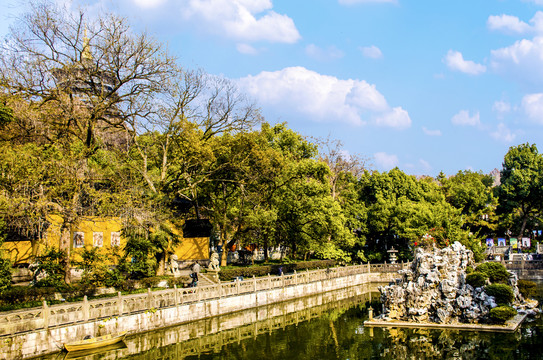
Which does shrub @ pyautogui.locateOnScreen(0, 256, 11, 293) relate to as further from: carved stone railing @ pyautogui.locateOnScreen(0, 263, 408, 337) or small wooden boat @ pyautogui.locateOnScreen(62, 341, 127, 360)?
small wooden boat @ pyautogui.locateOnScreen(62, 341, 127, 360)

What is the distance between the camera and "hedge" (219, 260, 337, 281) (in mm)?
33031

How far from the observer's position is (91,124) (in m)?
25.7

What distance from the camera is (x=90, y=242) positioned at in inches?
1435

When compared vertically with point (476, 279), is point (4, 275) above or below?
above

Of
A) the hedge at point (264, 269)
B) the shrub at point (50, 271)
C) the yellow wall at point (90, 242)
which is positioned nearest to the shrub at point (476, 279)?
the hedge at point (264, 269)

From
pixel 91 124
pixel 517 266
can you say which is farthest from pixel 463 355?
pixel 517 266

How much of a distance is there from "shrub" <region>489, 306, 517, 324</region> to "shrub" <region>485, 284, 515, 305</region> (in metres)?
1.14

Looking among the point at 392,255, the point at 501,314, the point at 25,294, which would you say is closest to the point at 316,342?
the point at 501,314

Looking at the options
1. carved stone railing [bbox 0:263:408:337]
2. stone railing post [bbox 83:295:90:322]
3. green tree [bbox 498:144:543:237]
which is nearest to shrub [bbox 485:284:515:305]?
carved stone railing [bbox 0:263:408:337]

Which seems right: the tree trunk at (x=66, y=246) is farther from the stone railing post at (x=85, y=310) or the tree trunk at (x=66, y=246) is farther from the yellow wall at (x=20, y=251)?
the yellow wall at (x=20, y=251)

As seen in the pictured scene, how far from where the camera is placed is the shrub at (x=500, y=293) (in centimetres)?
2344

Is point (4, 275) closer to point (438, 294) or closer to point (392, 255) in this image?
point (438, 294)

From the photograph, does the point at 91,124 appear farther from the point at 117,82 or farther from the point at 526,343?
the point at 526,343

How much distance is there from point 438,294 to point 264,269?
54.1 feet
